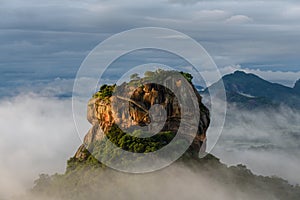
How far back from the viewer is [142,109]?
69375 mm

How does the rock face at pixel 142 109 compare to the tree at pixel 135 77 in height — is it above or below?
below

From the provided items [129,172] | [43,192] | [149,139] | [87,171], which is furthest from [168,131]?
[43,192]

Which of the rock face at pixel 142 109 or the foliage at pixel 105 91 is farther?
the foliage at pixel 105 91

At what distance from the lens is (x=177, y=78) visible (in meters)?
71.2

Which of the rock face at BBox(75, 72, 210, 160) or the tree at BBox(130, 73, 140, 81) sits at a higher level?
the tree at BBox(130, 73, 140, 81)

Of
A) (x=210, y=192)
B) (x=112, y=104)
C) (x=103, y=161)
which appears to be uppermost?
(x=112, y=104)

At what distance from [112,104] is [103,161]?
25.1 feet

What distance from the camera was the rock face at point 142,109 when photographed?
69.6 metres

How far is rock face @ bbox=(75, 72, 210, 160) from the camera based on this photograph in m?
69.6

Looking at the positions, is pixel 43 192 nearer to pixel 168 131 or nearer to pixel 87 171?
pixel 87 171

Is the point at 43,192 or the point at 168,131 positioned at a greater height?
the point at 168,131

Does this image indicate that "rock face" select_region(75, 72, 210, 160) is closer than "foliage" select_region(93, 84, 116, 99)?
Yes

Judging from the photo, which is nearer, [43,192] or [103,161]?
[103,161]

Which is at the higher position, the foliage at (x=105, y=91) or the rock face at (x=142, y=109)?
the foliage at (x=105, y=91)
